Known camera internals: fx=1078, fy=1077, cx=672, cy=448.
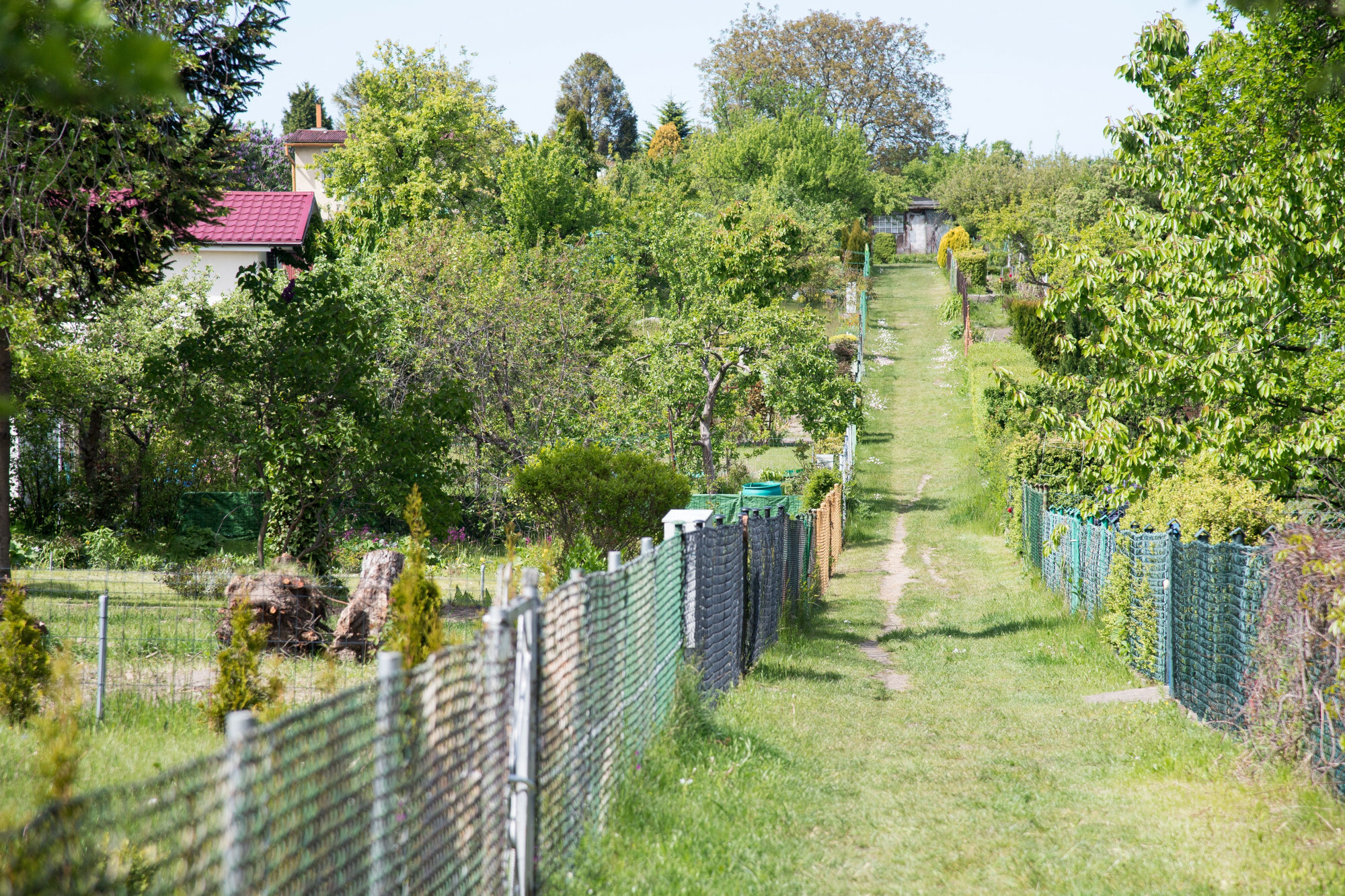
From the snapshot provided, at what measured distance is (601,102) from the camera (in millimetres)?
86000

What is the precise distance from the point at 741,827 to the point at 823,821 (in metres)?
0.59

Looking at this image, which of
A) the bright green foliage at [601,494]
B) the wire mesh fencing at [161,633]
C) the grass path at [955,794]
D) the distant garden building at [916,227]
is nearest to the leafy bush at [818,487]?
the bright green foliage at [601,494]

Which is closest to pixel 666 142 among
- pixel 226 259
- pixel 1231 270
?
pixel 226 259

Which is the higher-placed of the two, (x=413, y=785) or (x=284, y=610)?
(x=413, y=785)

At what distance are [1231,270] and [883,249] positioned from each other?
211 ft

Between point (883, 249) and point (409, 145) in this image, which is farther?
point (883, 249)

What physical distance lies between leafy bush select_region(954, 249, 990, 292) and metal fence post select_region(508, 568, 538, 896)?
51.9 metres

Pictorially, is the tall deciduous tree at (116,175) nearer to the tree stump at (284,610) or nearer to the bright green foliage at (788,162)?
the tree stump at (284,610)

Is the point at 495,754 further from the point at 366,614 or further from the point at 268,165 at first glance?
the point at 268,165

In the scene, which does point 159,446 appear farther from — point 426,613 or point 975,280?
point 975,280

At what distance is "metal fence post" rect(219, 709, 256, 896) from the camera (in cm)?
209

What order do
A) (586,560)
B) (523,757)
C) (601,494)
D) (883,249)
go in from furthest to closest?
(883,249)
(601,494)
(586,560)
(523,757)

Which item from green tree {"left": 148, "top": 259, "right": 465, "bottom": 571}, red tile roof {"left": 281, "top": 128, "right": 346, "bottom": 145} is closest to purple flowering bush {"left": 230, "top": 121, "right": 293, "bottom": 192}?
red tile roof {"left": 281, "top": 128, "right": 346, "bottom": 145}

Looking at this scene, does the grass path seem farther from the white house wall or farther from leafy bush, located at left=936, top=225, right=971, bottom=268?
leafy bush, located at left=936, top=225, right=971, bottom=268
